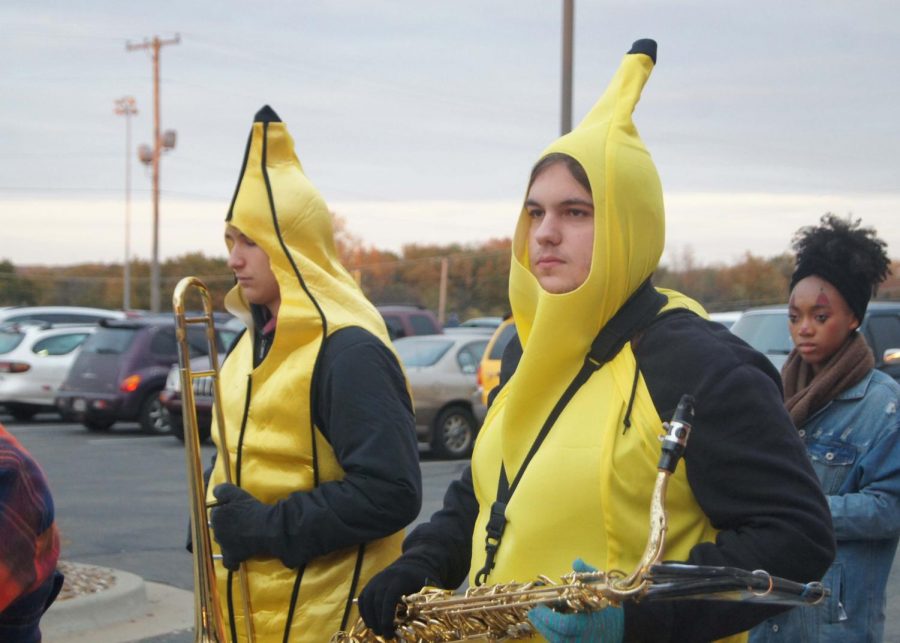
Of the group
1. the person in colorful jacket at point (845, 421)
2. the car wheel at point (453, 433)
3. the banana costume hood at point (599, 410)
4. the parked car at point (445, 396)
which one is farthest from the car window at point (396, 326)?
the banana costume hood at point (599, 410)

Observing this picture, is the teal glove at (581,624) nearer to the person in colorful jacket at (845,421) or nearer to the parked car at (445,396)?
the person in colorful jacket at (845,421)

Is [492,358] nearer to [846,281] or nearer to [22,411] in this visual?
[22,411]

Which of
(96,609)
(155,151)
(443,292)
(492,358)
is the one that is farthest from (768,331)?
(443,292)

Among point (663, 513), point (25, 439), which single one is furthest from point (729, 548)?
point (25, 439)

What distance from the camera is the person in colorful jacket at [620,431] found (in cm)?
216

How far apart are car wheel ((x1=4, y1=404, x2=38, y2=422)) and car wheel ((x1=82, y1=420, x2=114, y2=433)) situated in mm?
2080

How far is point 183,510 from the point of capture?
36.9 feet

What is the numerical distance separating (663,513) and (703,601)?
1.16ft

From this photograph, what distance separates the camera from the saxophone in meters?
1.94

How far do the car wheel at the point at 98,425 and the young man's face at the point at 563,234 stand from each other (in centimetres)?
1736

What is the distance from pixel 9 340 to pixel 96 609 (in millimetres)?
14876

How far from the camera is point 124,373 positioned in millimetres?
18188

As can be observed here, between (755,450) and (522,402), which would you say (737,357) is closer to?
(755,450)

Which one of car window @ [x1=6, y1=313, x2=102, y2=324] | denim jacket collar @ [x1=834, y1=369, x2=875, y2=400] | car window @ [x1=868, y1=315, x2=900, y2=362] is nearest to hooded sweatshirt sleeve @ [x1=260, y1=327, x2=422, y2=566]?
denim jacket collar @ [x1=834, y1=369, x2=875, y2=400]
